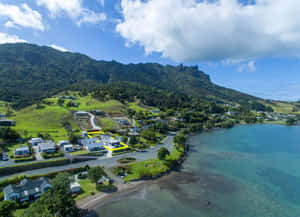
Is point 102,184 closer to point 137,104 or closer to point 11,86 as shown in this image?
point 137,104

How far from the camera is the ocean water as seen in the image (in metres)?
26.9

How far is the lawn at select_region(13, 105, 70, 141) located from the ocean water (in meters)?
40.3

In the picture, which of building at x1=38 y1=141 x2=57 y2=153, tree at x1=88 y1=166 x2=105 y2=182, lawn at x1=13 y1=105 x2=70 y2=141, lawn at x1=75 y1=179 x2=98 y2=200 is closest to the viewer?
lawn at x1=75 y1=179 x2=98 y2=200

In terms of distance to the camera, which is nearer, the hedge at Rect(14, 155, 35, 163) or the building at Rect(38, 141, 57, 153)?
the hedge at Rect(14, 155, 35, 163)

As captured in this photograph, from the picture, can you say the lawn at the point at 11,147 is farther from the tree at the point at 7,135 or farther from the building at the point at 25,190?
the building at the point at 25,190

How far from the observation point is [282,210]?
92.0 ft

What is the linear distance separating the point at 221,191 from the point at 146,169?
1724 cm

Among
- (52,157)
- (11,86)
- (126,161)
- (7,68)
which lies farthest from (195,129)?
(7,68)

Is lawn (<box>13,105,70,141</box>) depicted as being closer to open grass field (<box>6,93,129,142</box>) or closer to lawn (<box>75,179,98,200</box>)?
open grass field (<box>6,93,129,142</box>)

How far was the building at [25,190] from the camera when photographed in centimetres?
2475

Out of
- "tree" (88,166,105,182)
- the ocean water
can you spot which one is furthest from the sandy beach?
"tree" (88,166,105,182)

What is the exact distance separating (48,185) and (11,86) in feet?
604

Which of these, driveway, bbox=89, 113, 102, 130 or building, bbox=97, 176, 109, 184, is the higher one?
driveway, bbox=89, 113, 102, 130

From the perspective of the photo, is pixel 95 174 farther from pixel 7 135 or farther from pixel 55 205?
pixel 7 135
